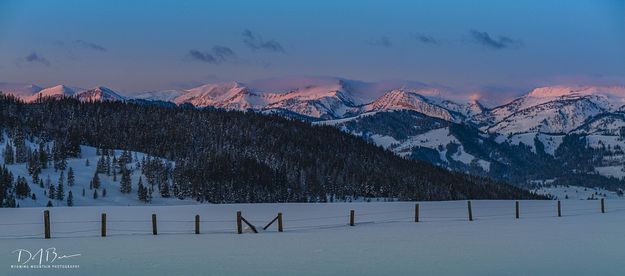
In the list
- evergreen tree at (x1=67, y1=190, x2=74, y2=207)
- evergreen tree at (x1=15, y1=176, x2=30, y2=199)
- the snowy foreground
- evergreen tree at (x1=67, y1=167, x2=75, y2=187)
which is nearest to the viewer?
the snowy foreground

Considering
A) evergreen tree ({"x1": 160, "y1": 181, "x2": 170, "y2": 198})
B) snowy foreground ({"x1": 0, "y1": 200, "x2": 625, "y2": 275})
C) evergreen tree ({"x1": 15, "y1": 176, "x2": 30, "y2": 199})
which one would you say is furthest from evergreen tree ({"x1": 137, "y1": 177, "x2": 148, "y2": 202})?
snowy foreground ({"x1": 0, "y1": 200, "x2": 625, "y2": 275})

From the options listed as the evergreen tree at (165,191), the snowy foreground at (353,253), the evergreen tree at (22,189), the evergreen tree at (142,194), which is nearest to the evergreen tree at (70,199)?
the evergreen tree at (22,189)

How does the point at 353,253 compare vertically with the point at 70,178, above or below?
below

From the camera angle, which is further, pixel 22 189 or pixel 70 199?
pixel 70 199

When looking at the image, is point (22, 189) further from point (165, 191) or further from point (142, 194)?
point (165, 191)

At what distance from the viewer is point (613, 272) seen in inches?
1061

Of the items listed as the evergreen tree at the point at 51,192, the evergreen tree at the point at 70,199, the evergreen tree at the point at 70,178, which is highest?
the evergreen tree at the point at 70,178

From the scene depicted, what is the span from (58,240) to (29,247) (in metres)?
5.31

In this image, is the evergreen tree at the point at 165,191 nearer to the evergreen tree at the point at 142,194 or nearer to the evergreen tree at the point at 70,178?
the evergreen tree at the point at 142,194

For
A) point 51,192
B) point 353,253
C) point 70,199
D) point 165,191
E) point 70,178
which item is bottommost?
point 70,199

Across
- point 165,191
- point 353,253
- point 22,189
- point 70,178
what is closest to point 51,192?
point 22,189

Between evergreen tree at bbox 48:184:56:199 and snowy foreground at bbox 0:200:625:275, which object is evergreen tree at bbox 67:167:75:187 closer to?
evergreen tree at bbox 48:184:56:199

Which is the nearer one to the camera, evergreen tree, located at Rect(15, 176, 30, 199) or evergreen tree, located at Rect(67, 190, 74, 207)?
evergreen tree, located at Rect(15, 176, 30, 199)

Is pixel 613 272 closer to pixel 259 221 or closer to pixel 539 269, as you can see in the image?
pixel 539 269
